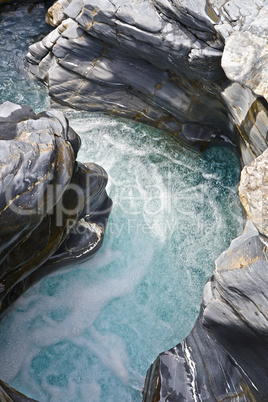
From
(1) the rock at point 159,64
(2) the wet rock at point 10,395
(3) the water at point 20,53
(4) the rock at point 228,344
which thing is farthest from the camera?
(3) the water at point 20,53

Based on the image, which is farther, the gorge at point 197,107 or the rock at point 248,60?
the rock at point 248,60

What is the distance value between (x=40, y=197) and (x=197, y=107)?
8.92 ft

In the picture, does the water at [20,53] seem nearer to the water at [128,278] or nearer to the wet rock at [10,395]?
the water at [128,278]

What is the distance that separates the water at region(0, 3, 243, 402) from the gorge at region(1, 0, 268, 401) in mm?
49

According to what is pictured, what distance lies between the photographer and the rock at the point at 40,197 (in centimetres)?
293

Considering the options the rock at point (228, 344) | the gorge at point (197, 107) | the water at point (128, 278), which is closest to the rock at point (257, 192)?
the gorge at point (197, 107)

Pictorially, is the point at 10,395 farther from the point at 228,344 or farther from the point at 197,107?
the point at 197,107

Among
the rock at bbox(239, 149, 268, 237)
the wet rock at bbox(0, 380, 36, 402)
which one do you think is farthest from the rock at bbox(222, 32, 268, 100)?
the wet rock at bbox(0, 380, 36, 402)

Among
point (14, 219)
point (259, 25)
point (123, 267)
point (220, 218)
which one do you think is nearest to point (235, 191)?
point (220, 218)

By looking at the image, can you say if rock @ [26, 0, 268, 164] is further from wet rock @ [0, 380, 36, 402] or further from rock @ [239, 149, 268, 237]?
wet rock @ [0, 380, 36, 402]

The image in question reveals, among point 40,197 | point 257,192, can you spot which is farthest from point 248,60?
point 40,197

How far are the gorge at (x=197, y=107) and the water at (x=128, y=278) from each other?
0.16ft

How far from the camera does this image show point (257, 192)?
2.38 meters

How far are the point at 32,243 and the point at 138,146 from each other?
2.59 m
